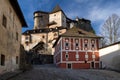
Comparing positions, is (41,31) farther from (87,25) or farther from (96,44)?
(96,44)

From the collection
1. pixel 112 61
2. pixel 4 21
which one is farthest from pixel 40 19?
pixel 4 21

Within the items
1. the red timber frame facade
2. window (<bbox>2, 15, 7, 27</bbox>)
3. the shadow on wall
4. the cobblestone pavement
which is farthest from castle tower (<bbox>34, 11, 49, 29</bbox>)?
window (<bbox>2, 15, 7, 27</bbox>)

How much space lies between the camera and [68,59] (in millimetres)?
39531

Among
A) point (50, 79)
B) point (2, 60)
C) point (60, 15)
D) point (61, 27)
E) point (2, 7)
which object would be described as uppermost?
point (60, 15)

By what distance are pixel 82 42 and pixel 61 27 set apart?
26.2m

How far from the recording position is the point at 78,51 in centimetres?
4053

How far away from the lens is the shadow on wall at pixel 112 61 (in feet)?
98.2

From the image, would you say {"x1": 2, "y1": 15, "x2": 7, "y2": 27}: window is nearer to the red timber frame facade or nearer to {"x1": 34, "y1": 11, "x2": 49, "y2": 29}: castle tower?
the red timber frame facade

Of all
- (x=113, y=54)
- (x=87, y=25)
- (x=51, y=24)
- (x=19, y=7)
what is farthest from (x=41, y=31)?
(x=19, y=7)

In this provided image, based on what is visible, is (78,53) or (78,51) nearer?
(78,53)

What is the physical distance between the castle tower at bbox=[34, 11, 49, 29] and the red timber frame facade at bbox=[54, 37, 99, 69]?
38.8 meters

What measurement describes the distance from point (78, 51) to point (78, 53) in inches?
16.7

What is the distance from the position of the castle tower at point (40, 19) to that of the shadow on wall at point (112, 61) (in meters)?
45.3

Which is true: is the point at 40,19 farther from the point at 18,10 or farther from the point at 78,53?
the point at 18,10
